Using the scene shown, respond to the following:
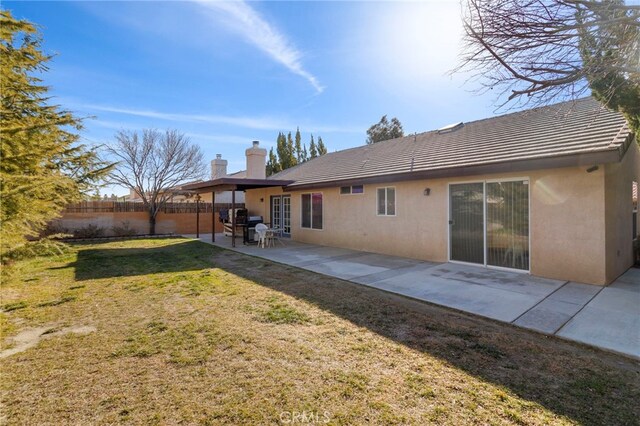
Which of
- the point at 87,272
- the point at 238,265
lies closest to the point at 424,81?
the point at 238,265

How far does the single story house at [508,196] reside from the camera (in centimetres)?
641

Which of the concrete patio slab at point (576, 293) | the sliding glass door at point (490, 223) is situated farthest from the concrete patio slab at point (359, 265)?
the concrete patio slab at point (576, 293)

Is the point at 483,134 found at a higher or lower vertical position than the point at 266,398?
higher

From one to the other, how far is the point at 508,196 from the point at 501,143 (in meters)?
1.97

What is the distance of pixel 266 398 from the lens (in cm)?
270

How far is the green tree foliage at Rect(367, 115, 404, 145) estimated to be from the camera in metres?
30.5

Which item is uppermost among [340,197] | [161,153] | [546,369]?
[161,153]

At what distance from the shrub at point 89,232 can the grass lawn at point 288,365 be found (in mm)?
11917

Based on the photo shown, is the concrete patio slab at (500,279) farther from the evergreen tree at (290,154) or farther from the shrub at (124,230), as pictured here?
the evergreen tree at (290,154)

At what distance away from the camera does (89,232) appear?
16.0m

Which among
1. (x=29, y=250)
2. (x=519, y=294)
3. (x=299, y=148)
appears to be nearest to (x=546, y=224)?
(x=519, y=294)

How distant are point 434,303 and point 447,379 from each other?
243cm

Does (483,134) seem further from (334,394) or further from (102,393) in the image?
(102,393)

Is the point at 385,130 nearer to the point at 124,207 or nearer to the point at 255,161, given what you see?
the point at 255,161
